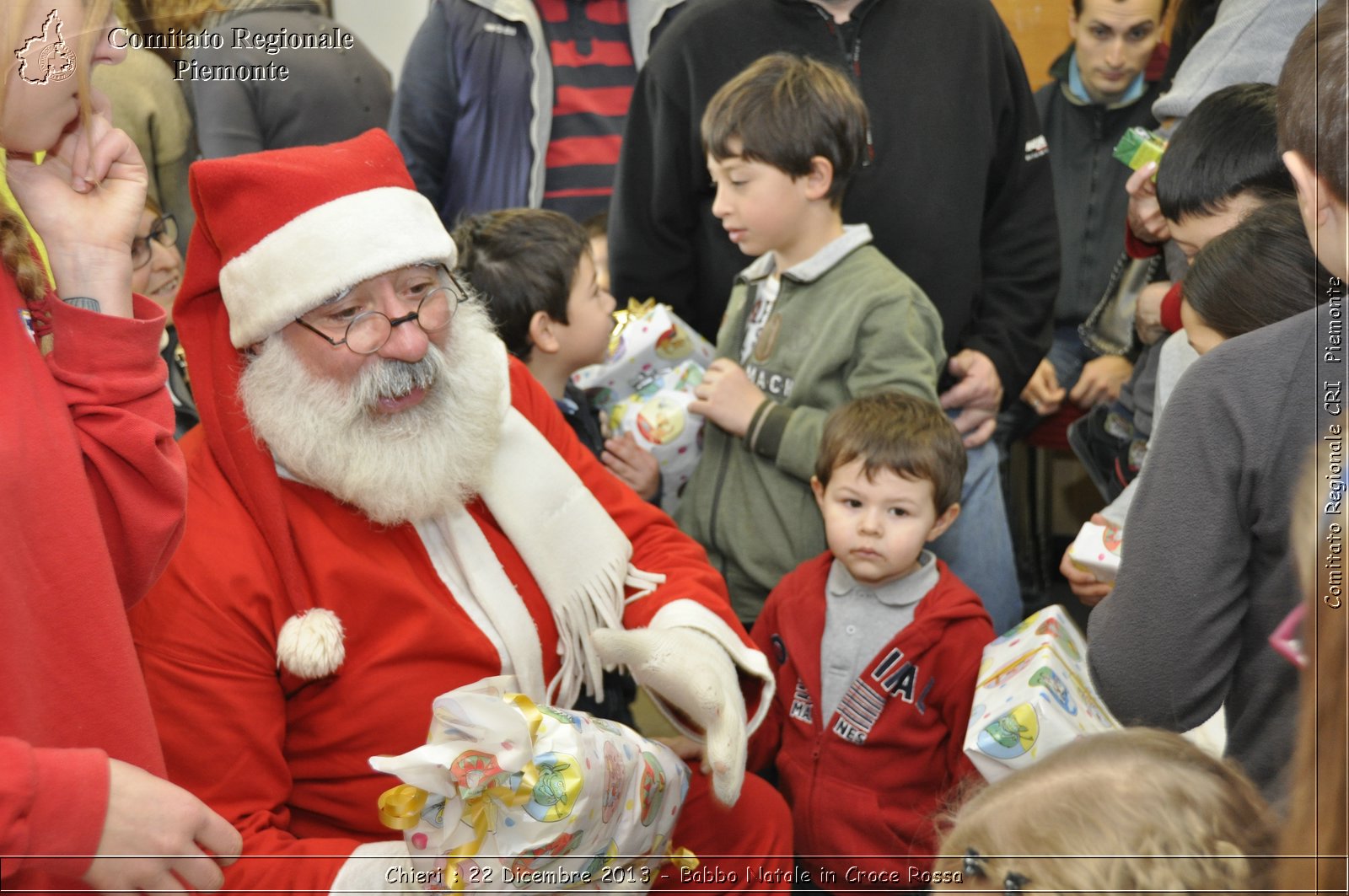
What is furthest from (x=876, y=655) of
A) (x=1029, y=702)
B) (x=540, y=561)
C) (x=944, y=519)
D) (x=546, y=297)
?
(x=546, y=297)

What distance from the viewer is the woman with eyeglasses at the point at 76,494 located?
5.03 feet

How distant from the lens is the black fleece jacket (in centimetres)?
324

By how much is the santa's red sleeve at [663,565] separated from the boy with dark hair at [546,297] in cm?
50

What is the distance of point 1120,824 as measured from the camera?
1.17 m

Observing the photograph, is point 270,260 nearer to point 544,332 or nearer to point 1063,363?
point 544,332

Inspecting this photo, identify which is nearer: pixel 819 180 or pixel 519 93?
pixel 819 180

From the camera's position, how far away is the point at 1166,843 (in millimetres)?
1142

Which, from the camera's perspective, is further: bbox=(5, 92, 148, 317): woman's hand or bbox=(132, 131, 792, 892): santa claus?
bbox=(132, 131, 792, 892): santa claus

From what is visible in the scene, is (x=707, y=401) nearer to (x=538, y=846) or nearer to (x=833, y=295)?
(x=833, y=295)

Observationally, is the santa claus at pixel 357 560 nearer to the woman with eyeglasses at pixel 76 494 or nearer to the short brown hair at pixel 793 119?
the woman with eyeglasses at pixel 76 494

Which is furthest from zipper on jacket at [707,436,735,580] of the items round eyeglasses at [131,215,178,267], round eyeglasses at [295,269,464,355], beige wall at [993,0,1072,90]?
beige wall at [993,0,1072,90]

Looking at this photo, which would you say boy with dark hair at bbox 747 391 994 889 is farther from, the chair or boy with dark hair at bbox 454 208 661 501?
the chair

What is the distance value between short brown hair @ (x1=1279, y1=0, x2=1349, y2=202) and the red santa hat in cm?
144

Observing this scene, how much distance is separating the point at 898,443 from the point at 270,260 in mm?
1335
